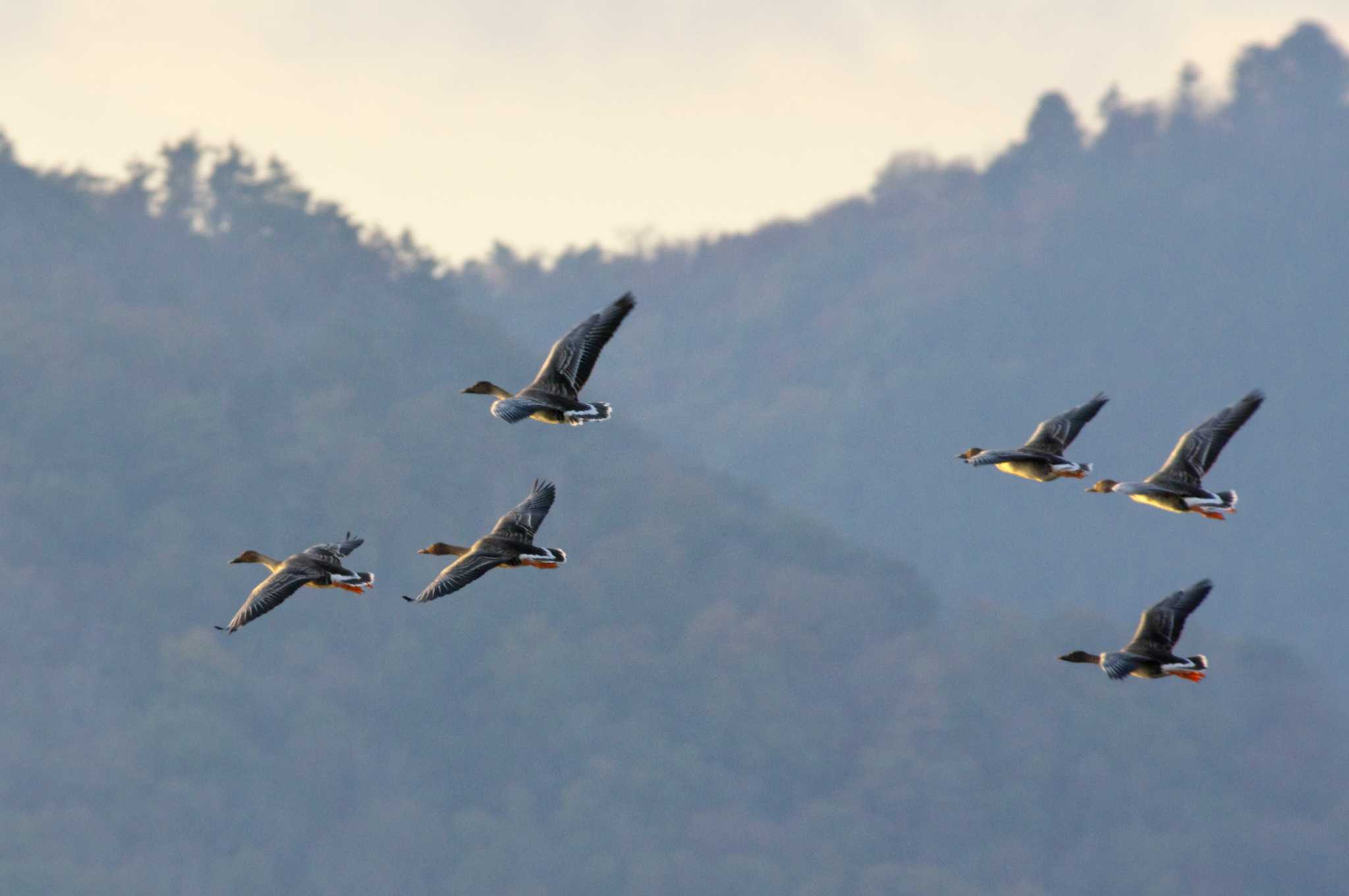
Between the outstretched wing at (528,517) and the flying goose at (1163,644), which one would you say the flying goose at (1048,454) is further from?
the outstretched wing at (528,517)

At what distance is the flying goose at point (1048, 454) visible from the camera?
37.8 meters

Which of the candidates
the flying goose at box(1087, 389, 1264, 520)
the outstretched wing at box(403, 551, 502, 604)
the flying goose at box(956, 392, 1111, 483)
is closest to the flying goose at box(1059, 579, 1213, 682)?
the flying goose at box(1087, 389, 1264, 520)

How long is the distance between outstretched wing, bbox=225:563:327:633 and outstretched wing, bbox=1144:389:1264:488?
12748 millimetres

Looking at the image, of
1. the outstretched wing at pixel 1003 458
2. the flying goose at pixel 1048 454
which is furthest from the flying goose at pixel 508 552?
the flying goose at pixel 1048 454

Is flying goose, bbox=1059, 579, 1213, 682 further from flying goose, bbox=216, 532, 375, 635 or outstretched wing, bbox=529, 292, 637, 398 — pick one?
flying goose, bbox=216, 532, 375, 635

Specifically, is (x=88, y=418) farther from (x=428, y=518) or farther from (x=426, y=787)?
(x=426, y=787)

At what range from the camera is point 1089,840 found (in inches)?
6801

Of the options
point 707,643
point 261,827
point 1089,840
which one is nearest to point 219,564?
point 261,827

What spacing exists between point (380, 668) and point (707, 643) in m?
25.2

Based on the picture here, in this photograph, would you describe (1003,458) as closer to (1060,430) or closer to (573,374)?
(1060,430)

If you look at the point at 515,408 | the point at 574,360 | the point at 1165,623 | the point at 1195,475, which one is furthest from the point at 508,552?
the point at 1195,475

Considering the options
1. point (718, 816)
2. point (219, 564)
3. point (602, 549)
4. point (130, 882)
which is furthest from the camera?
point (602, 549)

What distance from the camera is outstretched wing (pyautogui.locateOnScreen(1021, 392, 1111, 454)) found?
1563 inches

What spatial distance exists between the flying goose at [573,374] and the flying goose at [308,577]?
3.41m
